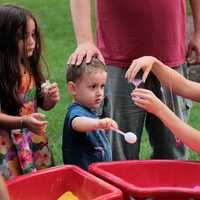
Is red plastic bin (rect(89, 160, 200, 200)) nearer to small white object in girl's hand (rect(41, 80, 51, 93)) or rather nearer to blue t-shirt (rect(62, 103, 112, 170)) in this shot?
blue t-shirt (rect(62, 103, 112, 170))

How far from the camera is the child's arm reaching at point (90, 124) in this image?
2.35 metres

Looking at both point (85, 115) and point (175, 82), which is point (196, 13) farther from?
point (85, 115)

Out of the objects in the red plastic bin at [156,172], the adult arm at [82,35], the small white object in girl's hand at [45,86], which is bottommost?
the red plastic bin at [156,172]

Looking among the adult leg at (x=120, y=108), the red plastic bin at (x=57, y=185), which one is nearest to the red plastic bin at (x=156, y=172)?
the red plastic bin at (x=57, y=185)

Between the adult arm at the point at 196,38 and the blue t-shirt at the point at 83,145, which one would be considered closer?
the blue t-shirt at the point at 83,145

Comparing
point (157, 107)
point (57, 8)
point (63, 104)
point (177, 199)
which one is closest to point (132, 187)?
point (177, 199)

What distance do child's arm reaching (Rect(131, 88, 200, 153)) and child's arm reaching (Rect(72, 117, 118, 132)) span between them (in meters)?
0.14

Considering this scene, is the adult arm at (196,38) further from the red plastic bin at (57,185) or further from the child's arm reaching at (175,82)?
the red plastic bin at (57,185)

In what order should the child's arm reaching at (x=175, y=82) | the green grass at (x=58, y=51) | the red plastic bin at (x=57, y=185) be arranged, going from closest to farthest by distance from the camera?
the red plastic bin at (x=57, y=185)
the child's arm reaching at (x=175, y=82)
the green grass at (x=58, y=51)

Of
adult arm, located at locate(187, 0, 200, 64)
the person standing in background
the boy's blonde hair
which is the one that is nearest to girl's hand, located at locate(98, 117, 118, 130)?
the boy's blonde hair

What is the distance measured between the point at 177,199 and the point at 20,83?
35.2 inches

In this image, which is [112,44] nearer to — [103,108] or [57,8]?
[103,108]

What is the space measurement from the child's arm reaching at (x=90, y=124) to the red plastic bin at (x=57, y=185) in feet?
0.64

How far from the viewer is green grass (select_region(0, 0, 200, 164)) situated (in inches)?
163
